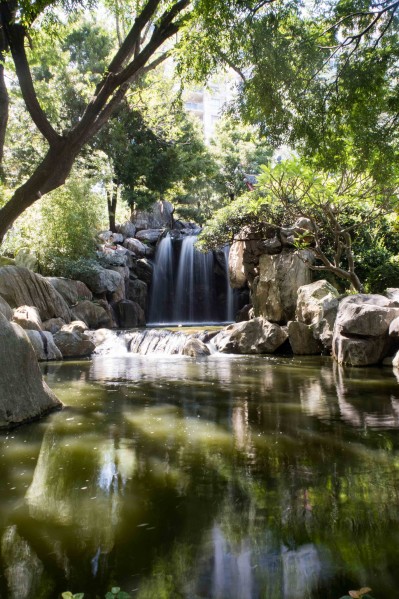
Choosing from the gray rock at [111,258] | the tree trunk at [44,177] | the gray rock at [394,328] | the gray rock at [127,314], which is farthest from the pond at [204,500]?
the gray rock at [111,258]

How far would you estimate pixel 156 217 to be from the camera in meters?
28.7

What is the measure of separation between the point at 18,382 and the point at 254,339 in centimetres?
812

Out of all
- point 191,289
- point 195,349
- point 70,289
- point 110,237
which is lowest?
point 195,349

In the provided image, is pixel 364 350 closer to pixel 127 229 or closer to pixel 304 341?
pixel 304 341

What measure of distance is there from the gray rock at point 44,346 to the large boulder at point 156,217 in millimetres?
16173

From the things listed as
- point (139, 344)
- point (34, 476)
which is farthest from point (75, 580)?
point (139, 344)

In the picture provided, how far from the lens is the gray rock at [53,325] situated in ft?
45.5

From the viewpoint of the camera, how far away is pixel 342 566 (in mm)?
2064

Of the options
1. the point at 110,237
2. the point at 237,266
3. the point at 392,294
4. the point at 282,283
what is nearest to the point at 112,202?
the point at 110,237

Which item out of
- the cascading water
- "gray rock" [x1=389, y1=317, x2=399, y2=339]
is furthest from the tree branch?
the cascading water

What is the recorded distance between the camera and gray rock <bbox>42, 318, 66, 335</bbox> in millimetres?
13859

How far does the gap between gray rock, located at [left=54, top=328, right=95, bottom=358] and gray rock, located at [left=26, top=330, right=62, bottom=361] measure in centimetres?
40

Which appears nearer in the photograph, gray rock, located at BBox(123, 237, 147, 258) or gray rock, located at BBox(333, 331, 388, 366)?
gray rock, located at BBox(333, 331, 388, 366)

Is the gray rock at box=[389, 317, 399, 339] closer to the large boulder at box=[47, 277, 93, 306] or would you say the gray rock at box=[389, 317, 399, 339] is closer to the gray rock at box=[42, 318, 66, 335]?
the gray rock at box=[42, 318, 66, 335]
